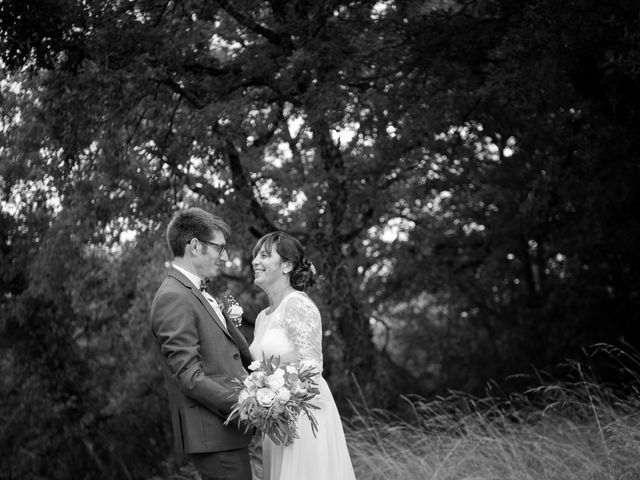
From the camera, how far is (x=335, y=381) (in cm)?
1289

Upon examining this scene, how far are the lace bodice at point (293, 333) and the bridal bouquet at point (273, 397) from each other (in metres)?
0.40

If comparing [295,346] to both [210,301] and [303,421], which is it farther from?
[210,301]

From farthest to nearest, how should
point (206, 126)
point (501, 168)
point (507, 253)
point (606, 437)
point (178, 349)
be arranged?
point (507, 253) → point (501, 168) → point (206, 126) → point (606, 437) → point (178, 349)

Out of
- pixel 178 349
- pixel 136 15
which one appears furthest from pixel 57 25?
pixel 178 349

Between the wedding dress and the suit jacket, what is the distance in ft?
1.35

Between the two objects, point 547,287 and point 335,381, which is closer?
point 335,381

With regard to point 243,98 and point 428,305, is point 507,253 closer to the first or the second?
point 428,305

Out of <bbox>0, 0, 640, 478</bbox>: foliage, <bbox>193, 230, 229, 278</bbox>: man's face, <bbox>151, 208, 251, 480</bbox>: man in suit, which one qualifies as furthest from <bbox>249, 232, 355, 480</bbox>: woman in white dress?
<bbox>0, 0, 640, 478</bbox>: foliage

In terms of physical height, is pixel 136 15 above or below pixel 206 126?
above

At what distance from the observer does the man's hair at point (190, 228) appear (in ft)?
14.0

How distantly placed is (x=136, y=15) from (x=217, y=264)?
4.85 metres

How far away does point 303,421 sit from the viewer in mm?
4633

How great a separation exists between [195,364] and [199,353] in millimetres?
161

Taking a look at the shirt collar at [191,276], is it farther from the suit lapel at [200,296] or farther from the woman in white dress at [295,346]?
the woman in white dress at [295,346]
